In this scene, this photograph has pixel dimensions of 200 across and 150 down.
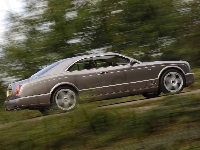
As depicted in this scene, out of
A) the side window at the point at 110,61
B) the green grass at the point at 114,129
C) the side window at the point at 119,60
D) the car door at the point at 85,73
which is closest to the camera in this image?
the green grass at the point at 114,129

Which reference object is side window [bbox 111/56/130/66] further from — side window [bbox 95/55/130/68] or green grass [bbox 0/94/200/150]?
green grass [bbox 0/94/200/150]

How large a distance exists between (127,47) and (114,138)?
7434 millimetres

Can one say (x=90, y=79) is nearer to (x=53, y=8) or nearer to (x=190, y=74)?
(x=190, y=74)

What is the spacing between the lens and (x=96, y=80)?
10227mm

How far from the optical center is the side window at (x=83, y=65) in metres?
10.2

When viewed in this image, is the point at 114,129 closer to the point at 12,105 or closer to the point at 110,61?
the point at 12,105

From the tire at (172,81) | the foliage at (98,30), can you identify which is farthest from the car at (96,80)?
the foliage at (98,30)

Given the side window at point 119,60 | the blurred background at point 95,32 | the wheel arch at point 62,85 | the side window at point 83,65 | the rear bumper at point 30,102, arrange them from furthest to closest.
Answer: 1. the blurred background at point 95,32
2. the side window at point 119,60
3. the side window at point 83,65
4. the wheel arch at point 62,85
5. the rear bumper at point 30,102

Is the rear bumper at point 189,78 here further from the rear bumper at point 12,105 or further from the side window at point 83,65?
the rear bumper at point 12,105

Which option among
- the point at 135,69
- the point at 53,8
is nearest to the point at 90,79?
the point at 135,69

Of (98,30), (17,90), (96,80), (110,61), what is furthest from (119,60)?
(17,90)

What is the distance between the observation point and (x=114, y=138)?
5.64 m

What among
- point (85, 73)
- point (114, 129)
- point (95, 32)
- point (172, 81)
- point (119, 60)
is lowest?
point (114, 129)

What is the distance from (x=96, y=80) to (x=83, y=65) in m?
0.47
